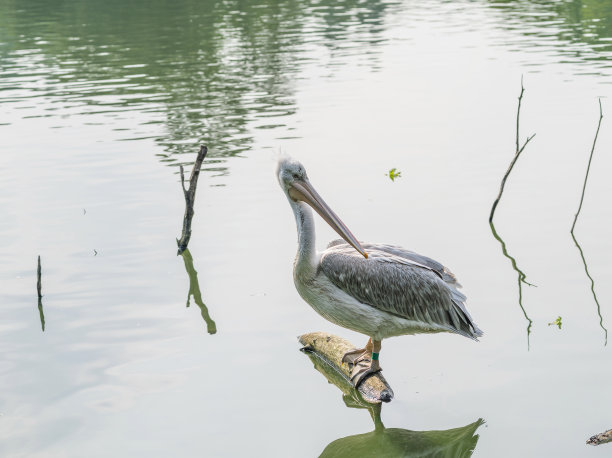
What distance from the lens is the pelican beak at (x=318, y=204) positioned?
683 centimetres

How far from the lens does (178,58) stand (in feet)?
90.1

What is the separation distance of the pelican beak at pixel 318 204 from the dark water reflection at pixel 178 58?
28.4 feet

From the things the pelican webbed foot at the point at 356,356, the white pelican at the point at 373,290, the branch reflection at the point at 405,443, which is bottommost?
the branch reflection at the point at 405,443

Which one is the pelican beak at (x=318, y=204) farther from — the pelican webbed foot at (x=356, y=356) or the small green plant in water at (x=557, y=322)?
the small green plant in water at (x=557, y=322)

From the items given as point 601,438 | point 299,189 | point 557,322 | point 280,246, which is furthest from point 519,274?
point 601,438

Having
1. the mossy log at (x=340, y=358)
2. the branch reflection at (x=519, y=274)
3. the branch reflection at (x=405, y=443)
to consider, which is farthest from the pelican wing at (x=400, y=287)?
the branch reflection at (x=519, y=274)

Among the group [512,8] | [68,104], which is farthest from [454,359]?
[512,8]

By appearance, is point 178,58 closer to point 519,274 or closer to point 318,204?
point 519,274

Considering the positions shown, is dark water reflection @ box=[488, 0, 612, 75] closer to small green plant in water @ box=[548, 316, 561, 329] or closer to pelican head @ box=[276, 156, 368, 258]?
small green plant in water @ box=[548, 316, 561, 329]

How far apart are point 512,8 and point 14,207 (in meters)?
26.1

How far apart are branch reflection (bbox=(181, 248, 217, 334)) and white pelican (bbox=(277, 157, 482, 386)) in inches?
84.7

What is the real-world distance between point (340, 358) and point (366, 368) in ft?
1.35

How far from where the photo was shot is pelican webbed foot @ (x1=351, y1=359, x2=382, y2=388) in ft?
22.8

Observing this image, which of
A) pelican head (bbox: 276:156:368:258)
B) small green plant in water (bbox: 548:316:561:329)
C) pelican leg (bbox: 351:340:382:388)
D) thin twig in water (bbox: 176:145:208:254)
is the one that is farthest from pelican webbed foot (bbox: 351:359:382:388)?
thin twig in water (bbox: 176:145:208:254)
